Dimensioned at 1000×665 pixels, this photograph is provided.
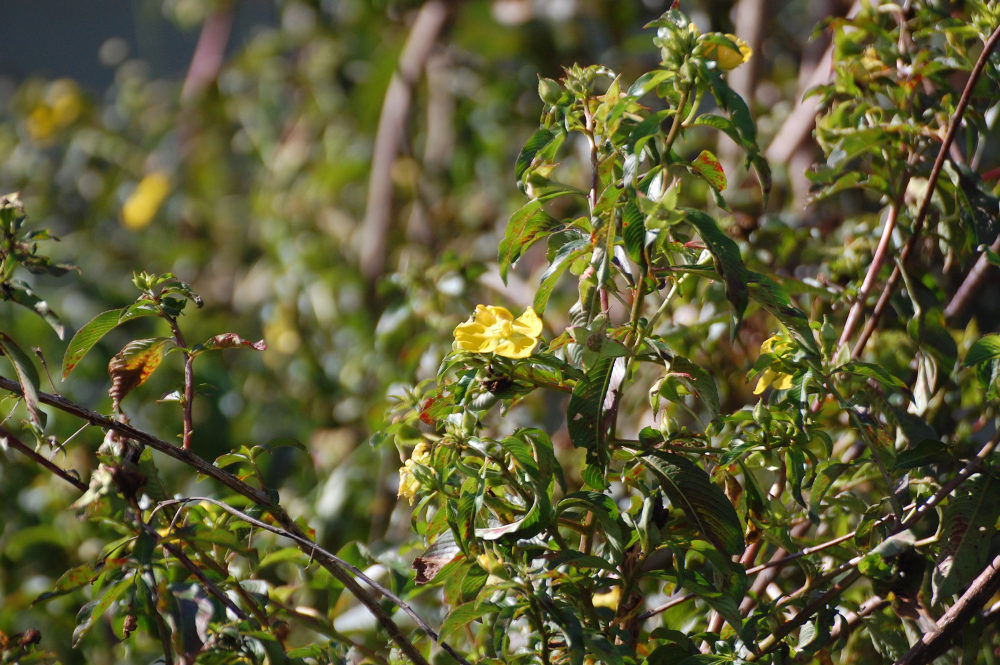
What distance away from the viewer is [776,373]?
0.76 meters

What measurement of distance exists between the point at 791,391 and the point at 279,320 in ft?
5.51

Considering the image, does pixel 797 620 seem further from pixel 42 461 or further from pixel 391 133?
pixel 391 133

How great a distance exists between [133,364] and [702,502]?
454 millimetres

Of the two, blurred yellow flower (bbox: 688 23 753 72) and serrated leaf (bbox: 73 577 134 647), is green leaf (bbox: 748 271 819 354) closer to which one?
blurred yellow flower (bbox: 688 23 753 72)

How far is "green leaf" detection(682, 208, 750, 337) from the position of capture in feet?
1.98

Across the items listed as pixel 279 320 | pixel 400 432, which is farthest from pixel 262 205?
pixel 400 432

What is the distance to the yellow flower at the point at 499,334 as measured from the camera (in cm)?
67

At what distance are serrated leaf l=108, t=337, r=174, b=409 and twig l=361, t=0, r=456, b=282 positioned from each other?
1.27 meters

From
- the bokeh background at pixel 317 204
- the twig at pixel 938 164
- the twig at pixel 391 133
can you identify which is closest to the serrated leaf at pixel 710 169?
the twig at pixel 938 164

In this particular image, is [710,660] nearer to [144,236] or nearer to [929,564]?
[929,564]

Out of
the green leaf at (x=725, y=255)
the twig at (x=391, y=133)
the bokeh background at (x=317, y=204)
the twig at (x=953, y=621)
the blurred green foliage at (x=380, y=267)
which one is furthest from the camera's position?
the twig at (x=391, y=133)

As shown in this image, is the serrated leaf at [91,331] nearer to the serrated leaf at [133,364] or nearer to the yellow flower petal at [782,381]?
the serrated leaf at [133,364]

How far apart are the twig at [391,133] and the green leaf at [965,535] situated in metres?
1.45

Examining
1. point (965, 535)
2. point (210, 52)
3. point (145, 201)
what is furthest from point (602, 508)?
point (210, 52)
